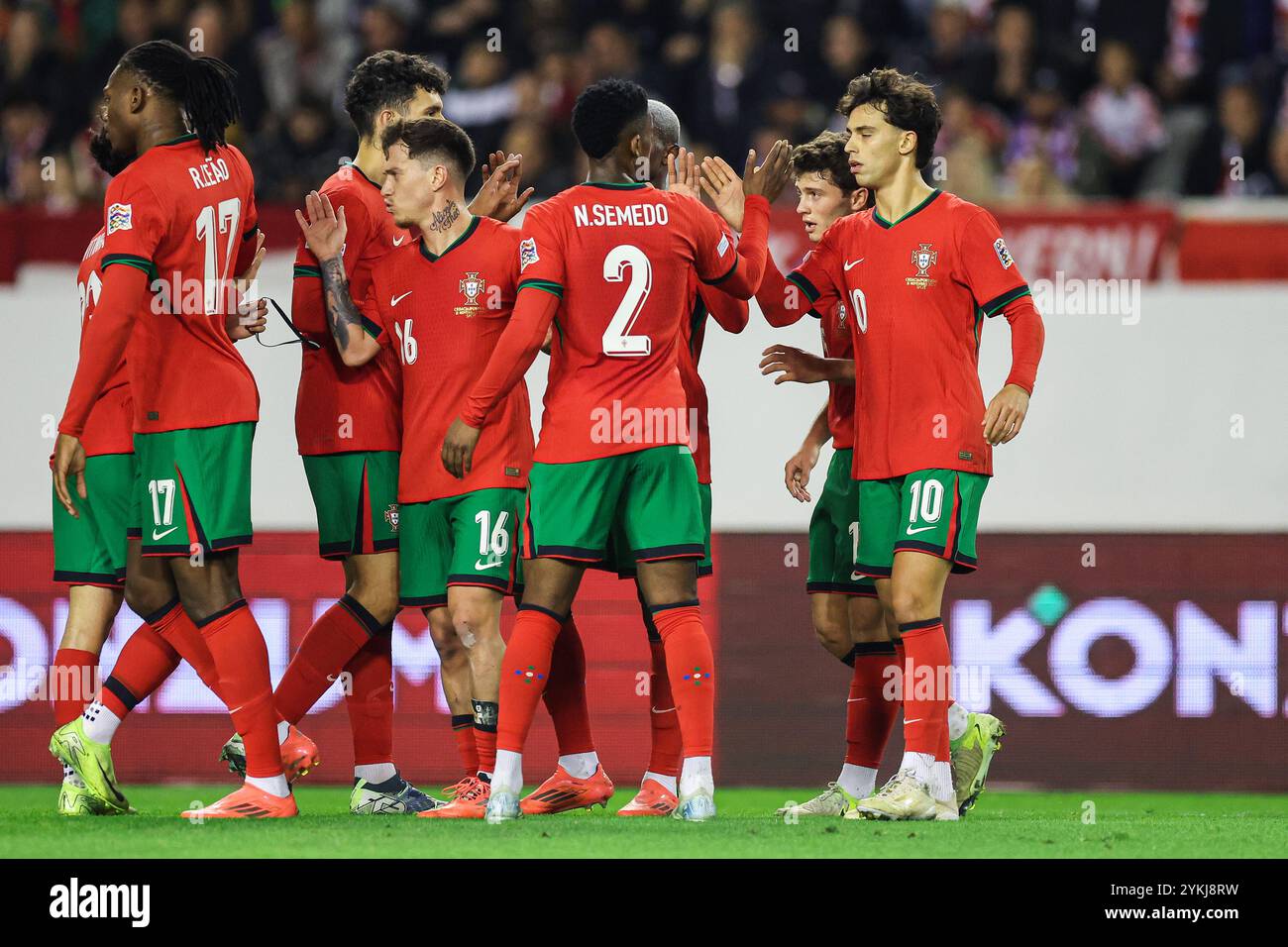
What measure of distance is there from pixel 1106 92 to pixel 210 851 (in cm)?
893

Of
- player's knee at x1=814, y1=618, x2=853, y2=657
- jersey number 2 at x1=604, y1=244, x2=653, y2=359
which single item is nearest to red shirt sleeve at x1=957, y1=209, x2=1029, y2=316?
jersey number 2 at x1=604, y1=244, x2=653, y2=359

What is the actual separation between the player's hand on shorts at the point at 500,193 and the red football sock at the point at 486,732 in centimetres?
170

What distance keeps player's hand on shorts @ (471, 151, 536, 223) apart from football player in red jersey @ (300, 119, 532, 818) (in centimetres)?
18

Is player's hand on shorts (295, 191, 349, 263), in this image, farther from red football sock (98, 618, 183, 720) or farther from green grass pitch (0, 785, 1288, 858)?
green grass pitch (0, 785, 1288, 858)

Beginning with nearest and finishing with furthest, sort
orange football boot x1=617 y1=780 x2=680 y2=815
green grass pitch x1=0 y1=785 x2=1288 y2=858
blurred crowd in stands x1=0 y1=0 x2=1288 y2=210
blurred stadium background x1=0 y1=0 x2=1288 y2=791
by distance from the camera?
green grass pitch x1=0 y1=785 x2=1288 y2=858 → orange football boot x1=617 y1=780 x2=680 y2=815 → blurred stadium background x1=0 y1=0 x2=1288 y2=791 → blurred crowd in stands x1=0 y1=0 x2=1288 y2=210

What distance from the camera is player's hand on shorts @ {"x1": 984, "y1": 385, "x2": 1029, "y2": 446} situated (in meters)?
6.02

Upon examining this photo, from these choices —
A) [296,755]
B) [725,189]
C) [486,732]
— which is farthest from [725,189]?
[296,755]

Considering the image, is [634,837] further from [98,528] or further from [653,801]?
[98,528]

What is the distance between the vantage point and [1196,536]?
30.9ft

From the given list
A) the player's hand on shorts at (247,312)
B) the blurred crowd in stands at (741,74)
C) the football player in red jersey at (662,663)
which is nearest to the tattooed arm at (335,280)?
the player's hand on shorts at (247,312)

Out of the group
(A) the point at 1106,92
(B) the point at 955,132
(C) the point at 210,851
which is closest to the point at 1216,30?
(A) the point at 1106,92

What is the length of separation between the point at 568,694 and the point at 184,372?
1.67 m
